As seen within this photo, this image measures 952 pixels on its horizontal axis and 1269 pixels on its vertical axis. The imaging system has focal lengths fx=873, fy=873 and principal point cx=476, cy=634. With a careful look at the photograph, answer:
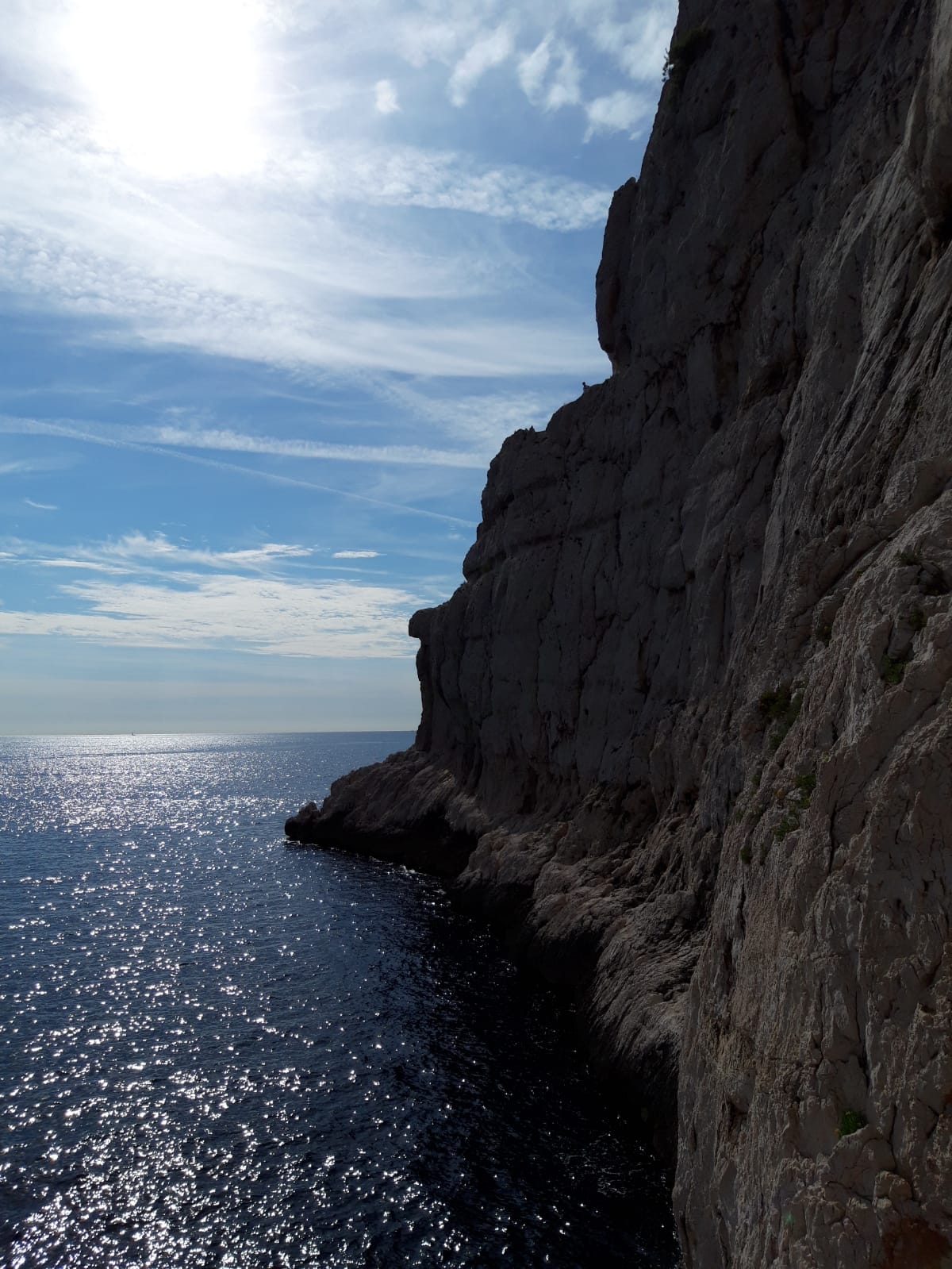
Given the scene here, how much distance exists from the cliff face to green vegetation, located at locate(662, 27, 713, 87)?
0.51 feet

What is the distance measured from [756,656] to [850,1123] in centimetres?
1296

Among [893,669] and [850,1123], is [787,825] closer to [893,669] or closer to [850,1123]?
[893,669]

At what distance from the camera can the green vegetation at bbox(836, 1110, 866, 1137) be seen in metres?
9.95

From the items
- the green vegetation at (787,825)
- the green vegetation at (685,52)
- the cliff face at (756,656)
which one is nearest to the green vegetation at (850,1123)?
the cliff face at (756,656)

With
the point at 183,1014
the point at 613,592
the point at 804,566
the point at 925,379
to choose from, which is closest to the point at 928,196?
→ the point at 925,379

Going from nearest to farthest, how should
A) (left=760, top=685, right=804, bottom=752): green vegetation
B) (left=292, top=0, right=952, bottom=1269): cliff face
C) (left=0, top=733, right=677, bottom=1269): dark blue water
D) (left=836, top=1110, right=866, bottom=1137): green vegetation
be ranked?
1. (left=836, top=1110, right=866, bottom=1137): green vegetation
2. (left=292, top=0, right=952, bottom=1269): cliff face
3. (left=760, top=685, right=804, bottom=752): green vegetation
4. (left=0, top=733, right=677, bottom=1269): dark blue water

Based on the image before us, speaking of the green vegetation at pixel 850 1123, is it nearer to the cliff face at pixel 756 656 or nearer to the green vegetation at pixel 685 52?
the cliff face at pixel 756 656

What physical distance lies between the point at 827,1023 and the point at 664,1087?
1478cm

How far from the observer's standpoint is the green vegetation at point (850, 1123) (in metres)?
9.95

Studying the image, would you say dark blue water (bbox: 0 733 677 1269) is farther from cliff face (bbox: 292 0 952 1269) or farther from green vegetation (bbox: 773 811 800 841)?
green vegetation (bbox: 773 811 800 841)

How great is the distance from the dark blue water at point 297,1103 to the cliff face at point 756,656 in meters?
3.28

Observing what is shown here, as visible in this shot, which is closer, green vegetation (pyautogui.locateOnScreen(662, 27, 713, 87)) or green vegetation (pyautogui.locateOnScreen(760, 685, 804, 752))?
green vegetation (pyautogui.locateOnScreen(760, 685, 804, 752))

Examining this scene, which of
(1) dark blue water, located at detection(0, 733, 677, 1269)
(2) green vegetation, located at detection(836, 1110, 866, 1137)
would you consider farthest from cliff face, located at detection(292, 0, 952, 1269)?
(1) dark blue water, located at detection(0, 733, 677, 1269)

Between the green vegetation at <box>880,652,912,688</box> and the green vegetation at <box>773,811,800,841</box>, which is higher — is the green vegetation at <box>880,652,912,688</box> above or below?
above
